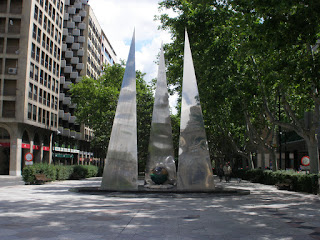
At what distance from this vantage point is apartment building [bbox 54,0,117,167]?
54094mm

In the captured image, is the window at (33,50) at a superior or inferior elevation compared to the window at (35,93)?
superior

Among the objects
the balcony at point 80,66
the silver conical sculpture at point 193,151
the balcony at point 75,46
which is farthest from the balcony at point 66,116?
the silver conical sculpture at point 193,151

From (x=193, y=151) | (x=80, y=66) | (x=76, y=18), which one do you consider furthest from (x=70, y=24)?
(x=193, y=151)

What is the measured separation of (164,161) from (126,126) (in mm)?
3488

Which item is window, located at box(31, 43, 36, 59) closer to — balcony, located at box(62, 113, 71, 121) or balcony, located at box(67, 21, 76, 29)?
balcony, located at box(62, 113, 71, 121)

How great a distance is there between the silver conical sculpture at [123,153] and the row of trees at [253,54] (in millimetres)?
5850

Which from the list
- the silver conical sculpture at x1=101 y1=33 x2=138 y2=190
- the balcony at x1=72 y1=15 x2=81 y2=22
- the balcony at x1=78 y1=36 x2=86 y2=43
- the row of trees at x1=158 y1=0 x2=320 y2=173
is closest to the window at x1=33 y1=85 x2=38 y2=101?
the row of trees at x1=158 y1=0 x2=320 y2=173

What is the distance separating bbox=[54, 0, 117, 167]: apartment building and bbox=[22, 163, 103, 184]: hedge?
16776mm

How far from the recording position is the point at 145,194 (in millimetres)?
15234

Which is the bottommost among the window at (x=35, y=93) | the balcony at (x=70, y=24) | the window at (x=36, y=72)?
the window at (x=35, y=93)

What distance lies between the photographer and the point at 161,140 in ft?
63.7

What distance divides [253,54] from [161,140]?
24.4 feet

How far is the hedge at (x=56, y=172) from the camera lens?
22750mm

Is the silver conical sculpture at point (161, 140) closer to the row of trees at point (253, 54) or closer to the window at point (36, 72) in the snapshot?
the row of trees at point (253, 54)
